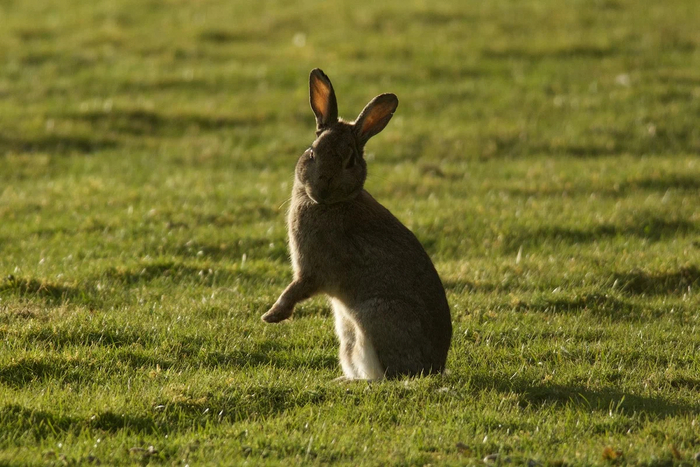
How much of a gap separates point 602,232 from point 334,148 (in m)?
5.88

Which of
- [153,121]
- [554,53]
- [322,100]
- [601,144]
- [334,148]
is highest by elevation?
[554,53]

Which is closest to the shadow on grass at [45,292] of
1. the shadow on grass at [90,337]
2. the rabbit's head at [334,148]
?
the shadow on grass at [90,337]

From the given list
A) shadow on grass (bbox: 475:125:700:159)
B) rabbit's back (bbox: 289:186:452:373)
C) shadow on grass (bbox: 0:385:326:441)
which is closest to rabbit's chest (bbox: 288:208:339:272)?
rabbit's back (bbox: 289:186:452:373)

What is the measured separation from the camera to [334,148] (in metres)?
7.84

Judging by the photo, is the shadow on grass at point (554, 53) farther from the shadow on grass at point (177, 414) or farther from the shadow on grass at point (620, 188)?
the shadow on grass at point (177, 414)

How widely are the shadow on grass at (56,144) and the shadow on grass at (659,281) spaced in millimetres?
9947

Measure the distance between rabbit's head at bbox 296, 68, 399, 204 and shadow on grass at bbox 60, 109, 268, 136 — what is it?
10.4m

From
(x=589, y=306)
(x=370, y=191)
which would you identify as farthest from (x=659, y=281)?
(x=370, y=191)

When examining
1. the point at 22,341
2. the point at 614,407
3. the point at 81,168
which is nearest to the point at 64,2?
the point at 81,168

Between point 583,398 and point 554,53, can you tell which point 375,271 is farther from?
point 554,53

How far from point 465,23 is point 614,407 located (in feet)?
60.1

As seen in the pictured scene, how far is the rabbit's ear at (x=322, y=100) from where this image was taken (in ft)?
26.8

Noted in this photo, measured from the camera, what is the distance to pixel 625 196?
14.2m

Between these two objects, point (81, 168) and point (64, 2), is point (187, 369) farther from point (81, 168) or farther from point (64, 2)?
point (64, 2)
